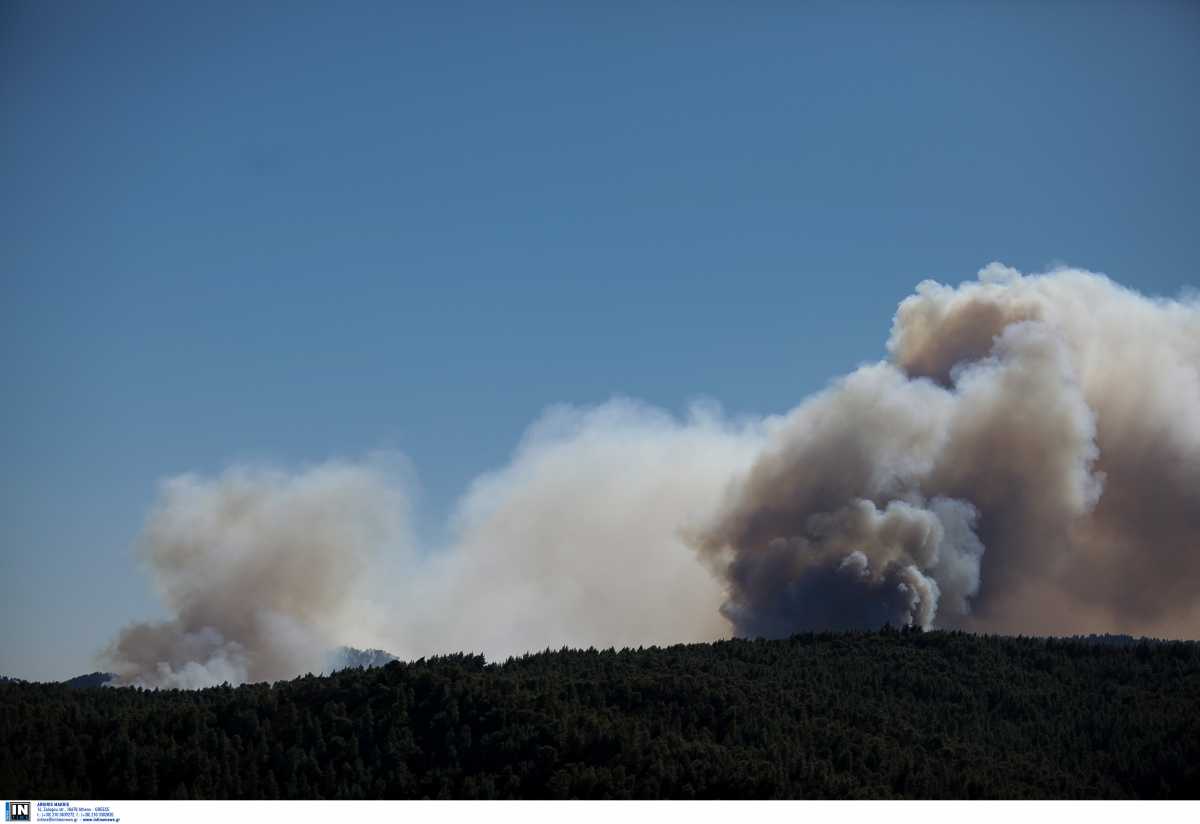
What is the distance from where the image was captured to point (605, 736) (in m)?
95.6

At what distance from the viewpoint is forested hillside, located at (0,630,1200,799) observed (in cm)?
9181

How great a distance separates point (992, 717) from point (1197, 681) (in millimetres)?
18051

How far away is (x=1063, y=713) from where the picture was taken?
4523 inches

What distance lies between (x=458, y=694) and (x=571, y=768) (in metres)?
12.2

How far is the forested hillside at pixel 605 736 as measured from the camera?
9181 cm

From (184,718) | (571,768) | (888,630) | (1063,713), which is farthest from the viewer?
(888,630)

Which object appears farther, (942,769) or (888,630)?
(888,630)
